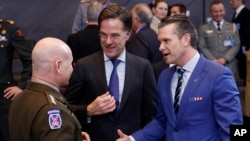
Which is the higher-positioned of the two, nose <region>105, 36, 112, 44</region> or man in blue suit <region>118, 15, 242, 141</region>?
nose <region>105, 36, 112, 44</region>

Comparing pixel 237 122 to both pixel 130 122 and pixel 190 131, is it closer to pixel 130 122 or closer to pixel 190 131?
pixel 190 131

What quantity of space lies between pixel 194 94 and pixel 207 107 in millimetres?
106

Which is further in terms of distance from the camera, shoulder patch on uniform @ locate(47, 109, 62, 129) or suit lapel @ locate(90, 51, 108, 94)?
suit lapel @ locate(90, 51, 108, 94)

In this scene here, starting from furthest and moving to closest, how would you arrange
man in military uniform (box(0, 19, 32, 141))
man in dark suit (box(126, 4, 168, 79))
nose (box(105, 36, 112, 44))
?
man in dark suit (box(126, 4, 168, 79)) → man in military uniform (box(0, 19, 32, 141)) → nose (box(105, 36, 112, 44))

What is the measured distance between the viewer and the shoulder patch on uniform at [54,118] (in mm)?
2600

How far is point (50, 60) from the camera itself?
2.73m

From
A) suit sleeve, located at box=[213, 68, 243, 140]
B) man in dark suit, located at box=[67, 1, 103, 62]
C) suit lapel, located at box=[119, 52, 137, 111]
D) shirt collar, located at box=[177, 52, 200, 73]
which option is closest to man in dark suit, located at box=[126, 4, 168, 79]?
man in dark suit, located at box=[67, 1, 103, 62]

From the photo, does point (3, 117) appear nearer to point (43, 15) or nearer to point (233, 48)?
point (233, 48)

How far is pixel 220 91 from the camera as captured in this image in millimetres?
3162

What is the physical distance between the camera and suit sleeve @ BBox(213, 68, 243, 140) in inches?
124

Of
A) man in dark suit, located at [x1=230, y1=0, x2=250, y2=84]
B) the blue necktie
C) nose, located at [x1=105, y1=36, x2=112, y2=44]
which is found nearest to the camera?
nose, located at [x1=105, y1=36, x2=112, y2=44]

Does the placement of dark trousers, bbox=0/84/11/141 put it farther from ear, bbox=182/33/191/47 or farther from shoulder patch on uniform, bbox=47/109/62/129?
shoulder patch on uniform, bbox=47/109/62/129

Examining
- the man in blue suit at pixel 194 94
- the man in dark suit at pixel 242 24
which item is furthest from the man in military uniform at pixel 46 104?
the man in dark suit at pixel 242 24

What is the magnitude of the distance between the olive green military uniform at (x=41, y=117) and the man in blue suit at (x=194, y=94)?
774mm
